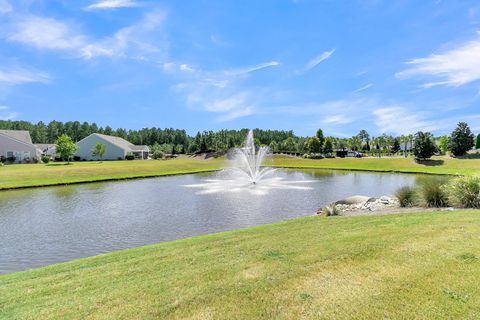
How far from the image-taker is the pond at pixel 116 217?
1411 centimetres

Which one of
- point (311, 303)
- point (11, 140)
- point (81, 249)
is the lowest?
point (81, 249)

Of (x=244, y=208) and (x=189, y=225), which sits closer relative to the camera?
(x=189, y=225)

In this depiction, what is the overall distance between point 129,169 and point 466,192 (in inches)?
1891

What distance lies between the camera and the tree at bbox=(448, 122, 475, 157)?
7019cm

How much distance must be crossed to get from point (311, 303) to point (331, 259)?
2.29 metres

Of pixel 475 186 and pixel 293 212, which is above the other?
pixel 475 186

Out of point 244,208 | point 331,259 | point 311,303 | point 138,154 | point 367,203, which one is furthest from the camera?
point 138,154

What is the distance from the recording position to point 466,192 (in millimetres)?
16172

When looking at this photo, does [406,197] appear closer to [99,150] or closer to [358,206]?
[358,206]

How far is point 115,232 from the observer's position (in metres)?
16.5

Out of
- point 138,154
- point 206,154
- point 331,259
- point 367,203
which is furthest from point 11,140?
point 331,259

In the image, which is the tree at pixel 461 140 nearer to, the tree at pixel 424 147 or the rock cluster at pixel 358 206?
the tree at pixel 424 147

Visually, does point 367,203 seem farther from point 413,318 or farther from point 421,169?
point 421,169

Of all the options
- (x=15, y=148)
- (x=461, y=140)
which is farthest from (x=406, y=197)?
(x=15, y=148)
